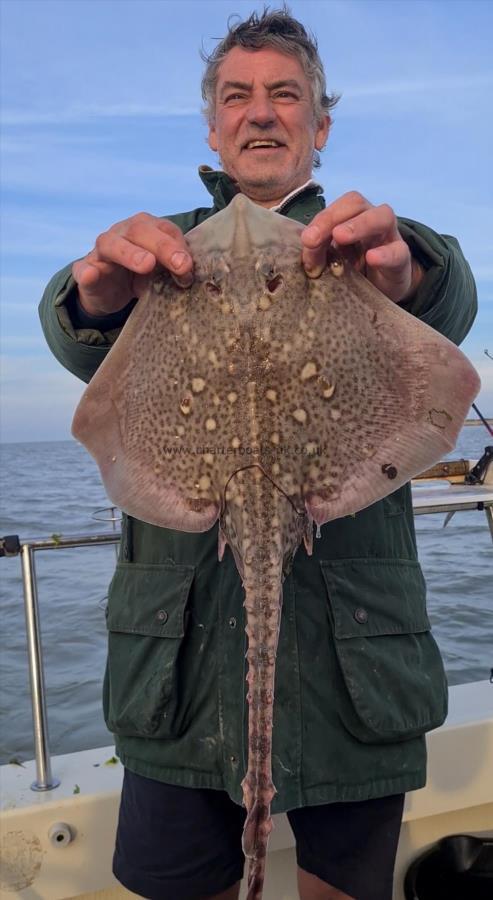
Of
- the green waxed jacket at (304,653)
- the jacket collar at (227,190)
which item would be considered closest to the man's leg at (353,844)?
the green waxed jacket at (304,653)

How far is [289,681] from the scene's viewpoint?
7.24ft

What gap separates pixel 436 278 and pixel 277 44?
1271 millimetres

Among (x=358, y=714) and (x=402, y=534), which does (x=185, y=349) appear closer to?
(x=402, y=534)

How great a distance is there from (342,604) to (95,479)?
31650 mm

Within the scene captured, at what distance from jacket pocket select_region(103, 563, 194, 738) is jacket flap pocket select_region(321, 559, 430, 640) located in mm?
474

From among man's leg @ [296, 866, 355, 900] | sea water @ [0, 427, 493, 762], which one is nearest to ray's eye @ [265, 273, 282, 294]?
man's leg @ [296, 866, 355, 900]

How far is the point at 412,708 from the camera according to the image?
7.29 feet

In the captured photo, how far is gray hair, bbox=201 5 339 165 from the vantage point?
2725 millimetres

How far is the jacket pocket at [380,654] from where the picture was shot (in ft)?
7.13

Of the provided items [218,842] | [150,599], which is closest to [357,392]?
[150,599]

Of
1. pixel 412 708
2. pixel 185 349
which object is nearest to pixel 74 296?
pixel 185 349

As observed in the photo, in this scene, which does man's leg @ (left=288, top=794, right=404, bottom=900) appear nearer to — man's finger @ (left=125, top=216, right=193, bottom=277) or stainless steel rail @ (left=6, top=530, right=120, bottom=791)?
stainless steel rail @ (left=6, top=530, right=120, bottom=791)

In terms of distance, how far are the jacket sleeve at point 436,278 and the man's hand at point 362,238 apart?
0.83 ft

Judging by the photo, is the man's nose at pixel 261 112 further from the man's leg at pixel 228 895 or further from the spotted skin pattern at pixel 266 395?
the man's leg at pixel 228 895
